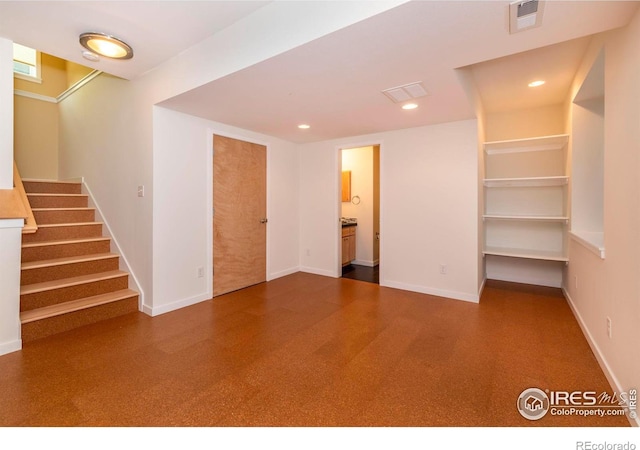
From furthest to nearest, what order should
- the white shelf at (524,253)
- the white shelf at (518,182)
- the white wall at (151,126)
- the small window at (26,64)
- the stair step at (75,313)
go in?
the small window at (26,64)
the white shelf at (518,182)
the white shelf at (524,253)
the stair step at (75,313)
the white wall at (151,126)

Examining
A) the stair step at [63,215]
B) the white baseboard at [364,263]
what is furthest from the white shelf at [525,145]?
the stair step at [63,215]

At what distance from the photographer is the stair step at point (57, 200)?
3547 mm

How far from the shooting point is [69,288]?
9.45 ft

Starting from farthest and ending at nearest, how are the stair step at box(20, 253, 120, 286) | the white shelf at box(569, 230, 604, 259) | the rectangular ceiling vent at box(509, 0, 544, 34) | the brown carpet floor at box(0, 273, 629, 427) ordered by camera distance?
the stair step at box(20, 253, 120, 286), the white shelf at box(569, 230, 604, 259), the brown carpet floor at box(0, 273, 629, 427), the rectangular ceiling vent at box(509, 0, 544, 34)

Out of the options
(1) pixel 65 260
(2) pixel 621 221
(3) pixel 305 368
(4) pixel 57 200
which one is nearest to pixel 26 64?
(4) pixel 57 200

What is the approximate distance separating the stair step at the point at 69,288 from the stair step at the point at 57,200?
1.24m

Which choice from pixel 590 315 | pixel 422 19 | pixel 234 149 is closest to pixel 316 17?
pixel 422 19

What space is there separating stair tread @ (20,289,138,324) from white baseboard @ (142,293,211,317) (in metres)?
0.27

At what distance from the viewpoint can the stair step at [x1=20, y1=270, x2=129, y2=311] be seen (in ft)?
8.73

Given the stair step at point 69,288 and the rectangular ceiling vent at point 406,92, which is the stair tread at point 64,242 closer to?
the stair step at point 69,288

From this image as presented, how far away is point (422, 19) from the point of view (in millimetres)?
1607

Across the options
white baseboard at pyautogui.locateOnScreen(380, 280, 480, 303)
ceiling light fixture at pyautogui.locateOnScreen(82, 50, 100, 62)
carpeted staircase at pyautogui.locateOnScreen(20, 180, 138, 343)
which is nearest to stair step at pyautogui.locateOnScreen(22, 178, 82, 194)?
carpeted staircase at pyautogui.locateOnScreen(20, 180, 138, 343)

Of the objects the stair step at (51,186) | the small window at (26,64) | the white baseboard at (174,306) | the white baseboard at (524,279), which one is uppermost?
the small window at (26,64)

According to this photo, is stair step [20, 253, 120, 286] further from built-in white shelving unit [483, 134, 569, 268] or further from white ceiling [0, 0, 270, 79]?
built-in white shelving unit [483, 134, 569, 268]
